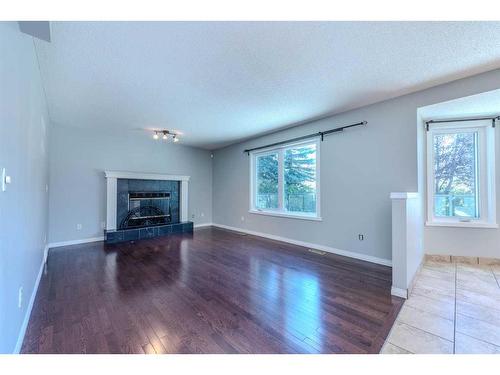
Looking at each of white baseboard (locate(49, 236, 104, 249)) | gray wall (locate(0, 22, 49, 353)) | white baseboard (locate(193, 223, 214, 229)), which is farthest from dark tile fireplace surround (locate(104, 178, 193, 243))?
gray wall (locate(0, 22, 49, 353))

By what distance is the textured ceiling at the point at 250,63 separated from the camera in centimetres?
170

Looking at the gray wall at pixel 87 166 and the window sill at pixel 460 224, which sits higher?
the gray wall at pixel 87 166

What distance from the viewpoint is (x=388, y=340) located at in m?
1.52

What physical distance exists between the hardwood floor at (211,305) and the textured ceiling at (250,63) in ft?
7.62

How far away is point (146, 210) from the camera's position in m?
5.17

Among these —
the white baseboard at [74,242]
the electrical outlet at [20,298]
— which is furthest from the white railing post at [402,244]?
the white baseboard at [74,242]

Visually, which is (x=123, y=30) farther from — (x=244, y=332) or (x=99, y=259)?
(x=99, y=259)

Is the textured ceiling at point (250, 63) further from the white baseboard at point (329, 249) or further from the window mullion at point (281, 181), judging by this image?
the white baseboard at point (329, 249)

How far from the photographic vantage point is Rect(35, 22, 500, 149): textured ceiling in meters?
1.70

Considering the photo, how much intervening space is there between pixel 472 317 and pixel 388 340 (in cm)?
93

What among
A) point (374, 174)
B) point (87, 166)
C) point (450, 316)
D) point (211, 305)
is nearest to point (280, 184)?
point (374, 174)
